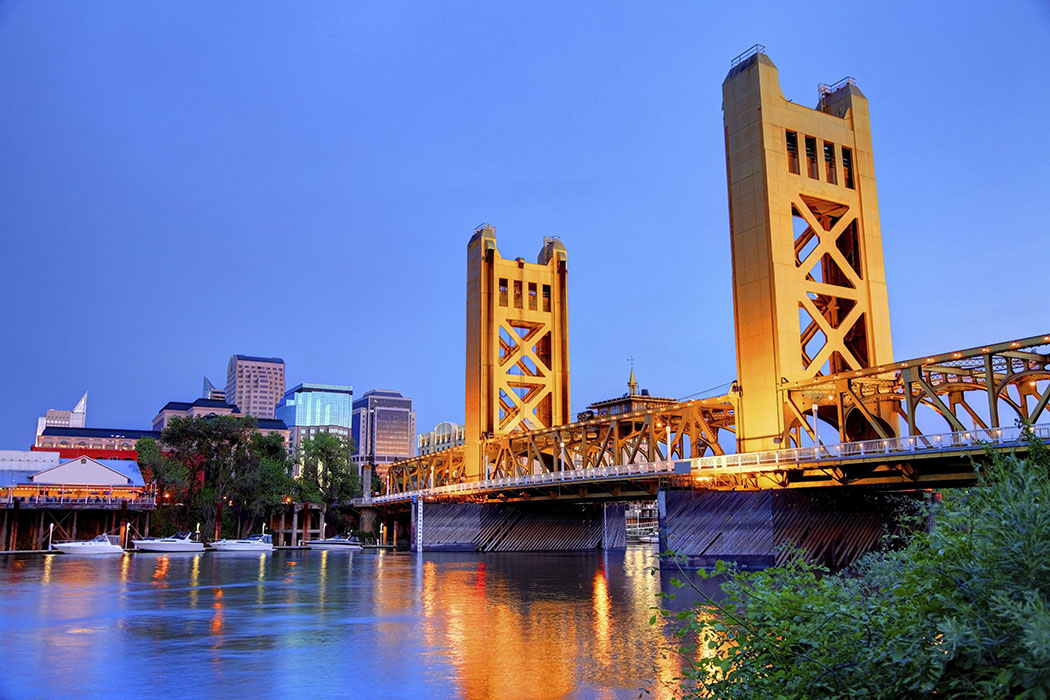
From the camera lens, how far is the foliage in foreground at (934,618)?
5.09 m

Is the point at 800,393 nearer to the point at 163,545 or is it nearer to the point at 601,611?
the point at 601,611

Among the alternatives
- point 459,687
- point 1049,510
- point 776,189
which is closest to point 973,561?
point 1049,510

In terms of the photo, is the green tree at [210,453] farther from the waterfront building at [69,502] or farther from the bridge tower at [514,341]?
the bridge tower at [514,341]

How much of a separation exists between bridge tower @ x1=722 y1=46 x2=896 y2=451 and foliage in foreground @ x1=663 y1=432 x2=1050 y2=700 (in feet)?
140

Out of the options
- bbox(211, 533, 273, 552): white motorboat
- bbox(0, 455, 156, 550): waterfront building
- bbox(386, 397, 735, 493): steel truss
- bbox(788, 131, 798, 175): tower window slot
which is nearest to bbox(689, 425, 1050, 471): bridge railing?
bbox(386, 397, 735, 493): steel truss

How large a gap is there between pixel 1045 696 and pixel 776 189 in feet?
164

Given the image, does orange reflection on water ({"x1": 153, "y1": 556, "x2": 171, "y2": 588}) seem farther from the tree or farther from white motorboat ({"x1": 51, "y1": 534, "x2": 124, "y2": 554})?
the tree

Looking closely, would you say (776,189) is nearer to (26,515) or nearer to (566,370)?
(566,370)

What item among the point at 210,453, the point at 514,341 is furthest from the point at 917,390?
the point at 210,453

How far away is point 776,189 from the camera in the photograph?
169 feet

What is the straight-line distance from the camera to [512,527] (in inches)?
3174

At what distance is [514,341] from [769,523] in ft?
169

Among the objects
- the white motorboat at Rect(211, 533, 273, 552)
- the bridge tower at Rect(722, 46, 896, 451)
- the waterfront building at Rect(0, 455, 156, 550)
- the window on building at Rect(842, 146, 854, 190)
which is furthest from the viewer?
the white motorboat at Rect(211, 533, 273, 552)

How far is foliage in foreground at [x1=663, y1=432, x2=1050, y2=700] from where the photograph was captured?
16.7ft
